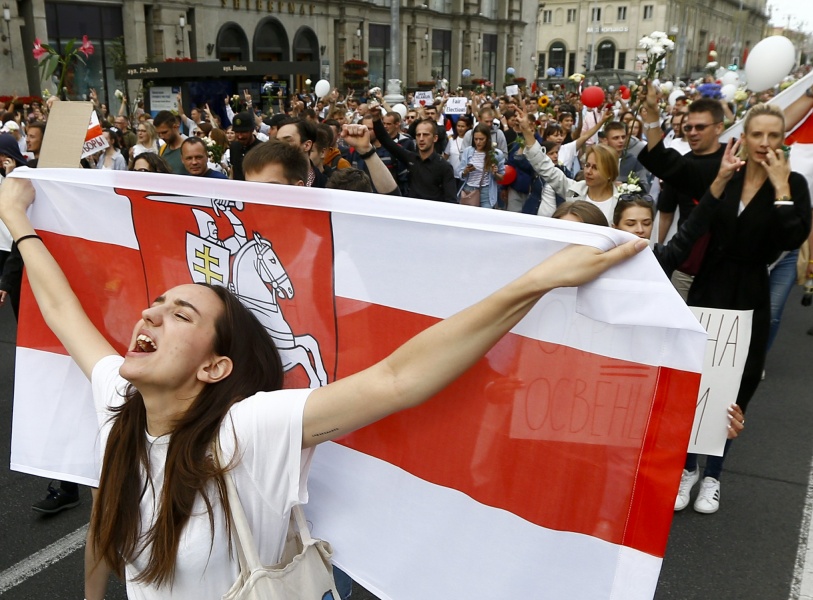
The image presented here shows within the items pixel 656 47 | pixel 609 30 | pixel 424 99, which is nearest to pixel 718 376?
pixel 656 47

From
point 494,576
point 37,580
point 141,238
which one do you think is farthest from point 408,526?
point 37,580

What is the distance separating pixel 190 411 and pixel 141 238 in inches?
31.1

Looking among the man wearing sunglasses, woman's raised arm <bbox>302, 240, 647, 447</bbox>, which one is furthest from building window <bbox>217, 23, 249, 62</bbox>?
woman's raised arm <bbox>302, 240, 647, 447</bbox>

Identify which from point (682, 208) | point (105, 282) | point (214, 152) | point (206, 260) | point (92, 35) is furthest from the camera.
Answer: point (92, 35)

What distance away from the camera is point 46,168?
8.50 ft

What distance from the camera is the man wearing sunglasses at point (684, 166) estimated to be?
13.0 feet

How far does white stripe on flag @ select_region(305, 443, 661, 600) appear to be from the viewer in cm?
163

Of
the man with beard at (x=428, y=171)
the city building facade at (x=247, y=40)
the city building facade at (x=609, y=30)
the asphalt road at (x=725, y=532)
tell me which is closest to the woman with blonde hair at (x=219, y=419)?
the asphalt road at (x=725, y=532)

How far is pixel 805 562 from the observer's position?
3.47 m

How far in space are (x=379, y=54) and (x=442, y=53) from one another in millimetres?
8161

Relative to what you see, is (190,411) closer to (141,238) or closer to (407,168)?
(141,238)

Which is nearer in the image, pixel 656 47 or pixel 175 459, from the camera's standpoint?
pixel 175 459

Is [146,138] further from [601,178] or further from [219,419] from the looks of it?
[219,419]

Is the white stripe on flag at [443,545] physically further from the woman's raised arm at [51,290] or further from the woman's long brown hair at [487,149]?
the woman's long brown hair at [487,149]
